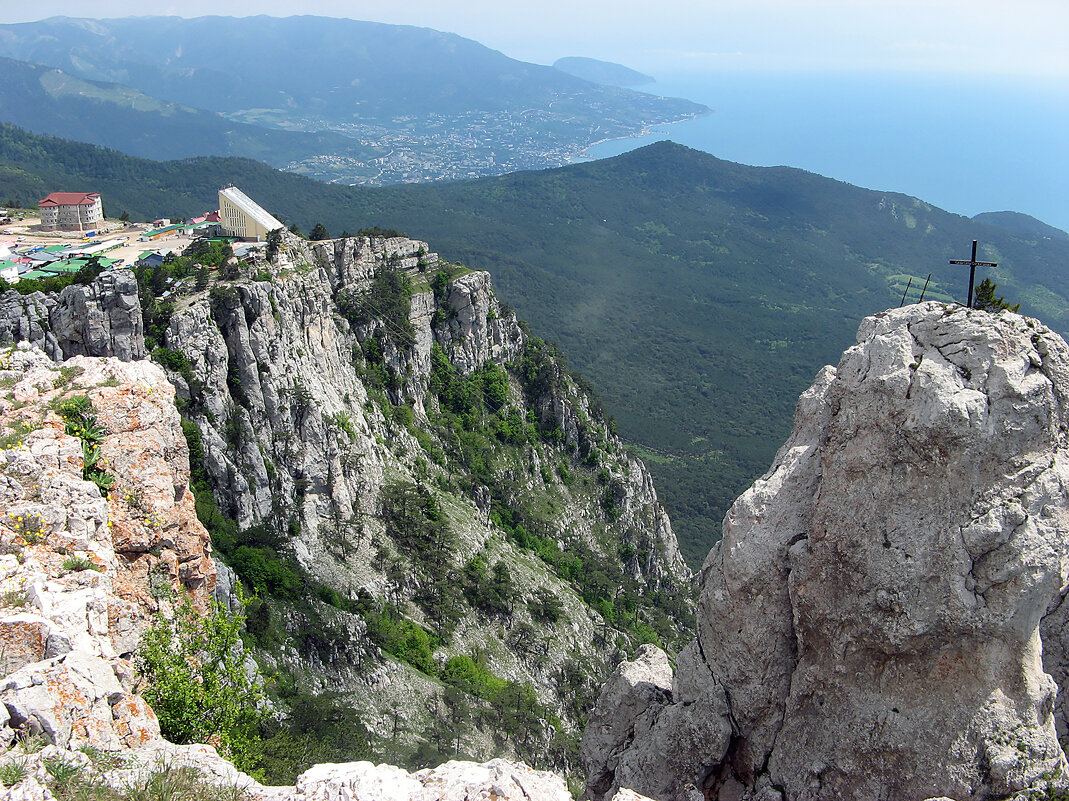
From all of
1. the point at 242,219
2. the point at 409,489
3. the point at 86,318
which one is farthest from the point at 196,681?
the point at 242,219

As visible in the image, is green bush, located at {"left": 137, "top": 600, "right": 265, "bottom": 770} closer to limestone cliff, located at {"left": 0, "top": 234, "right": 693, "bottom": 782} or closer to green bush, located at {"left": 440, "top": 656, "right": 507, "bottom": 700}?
limestone cliff, located at {"left": 0, "top": 234, "right": 693, "bottom": 782}

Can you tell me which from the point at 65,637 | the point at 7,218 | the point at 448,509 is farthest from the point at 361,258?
the point at 65,637

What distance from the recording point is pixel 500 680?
51188 mm

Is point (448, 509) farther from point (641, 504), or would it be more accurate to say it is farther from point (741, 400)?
point (741, 400)

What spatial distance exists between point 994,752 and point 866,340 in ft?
29.9

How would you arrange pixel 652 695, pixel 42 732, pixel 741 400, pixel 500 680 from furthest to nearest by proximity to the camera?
1. pixel 741 400
2. pixel 500 680
3. pixel 652 695
4. pixel 42 732

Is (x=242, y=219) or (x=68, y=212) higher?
(x=242, y=219)

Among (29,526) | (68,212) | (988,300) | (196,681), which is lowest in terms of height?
(196,681)

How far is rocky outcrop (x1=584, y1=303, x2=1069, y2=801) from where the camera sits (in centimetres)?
1527

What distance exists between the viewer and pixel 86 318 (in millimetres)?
38281

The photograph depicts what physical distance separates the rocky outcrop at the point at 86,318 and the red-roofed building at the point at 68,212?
35596mm

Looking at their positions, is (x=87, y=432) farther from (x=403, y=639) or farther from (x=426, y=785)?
(x=403, y=639)

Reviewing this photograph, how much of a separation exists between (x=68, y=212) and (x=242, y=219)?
19727mm

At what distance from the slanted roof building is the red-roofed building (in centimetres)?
1629
